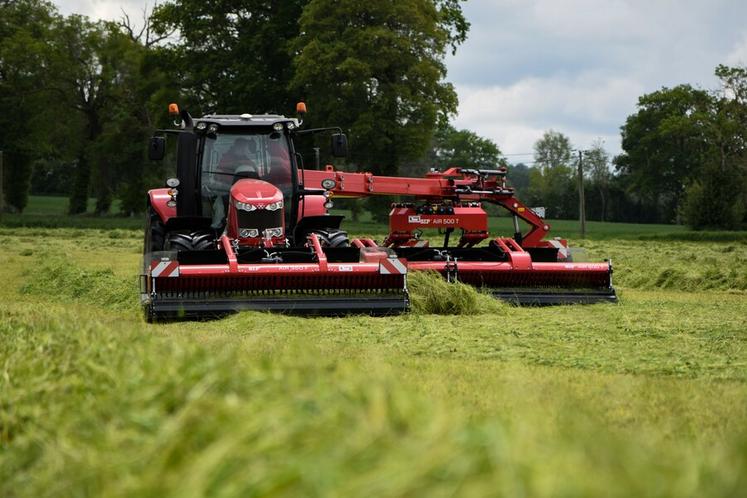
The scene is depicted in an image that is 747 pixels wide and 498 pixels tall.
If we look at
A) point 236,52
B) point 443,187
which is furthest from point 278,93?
point 443,187

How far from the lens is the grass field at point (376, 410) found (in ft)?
9.36

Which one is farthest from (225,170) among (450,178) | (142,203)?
(142,203)

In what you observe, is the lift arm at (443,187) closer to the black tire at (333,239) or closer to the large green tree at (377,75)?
the black tire at (333,239)

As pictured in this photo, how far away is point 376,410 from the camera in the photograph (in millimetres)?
3326

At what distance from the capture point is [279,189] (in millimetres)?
13406

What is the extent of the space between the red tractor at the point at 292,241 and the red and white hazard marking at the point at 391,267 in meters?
0.01

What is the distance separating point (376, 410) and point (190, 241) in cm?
979

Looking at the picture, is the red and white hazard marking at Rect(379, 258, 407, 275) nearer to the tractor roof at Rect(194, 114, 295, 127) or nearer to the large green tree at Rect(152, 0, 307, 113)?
the tractor roof at Rect(194, 114, 295, 127)

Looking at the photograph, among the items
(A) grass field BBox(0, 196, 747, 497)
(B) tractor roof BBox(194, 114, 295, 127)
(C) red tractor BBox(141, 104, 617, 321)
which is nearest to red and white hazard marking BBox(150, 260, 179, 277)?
(C) red tractor BBox(141, 104, 617, 321)

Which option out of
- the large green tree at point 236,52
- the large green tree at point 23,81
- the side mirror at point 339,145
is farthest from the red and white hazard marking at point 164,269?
the large green tree at point 23,81

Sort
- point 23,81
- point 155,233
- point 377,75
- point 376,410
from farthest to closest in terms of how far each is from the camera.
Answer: point 23,81 < point 377,75 < point 155,233 < point 376,410

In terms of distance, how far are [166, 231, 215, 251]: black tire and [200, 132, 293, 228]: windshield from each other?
321 mm

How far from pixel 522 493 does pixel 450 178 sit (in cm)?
1338

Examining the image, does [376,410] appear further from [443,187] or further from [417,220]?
[443,187]
